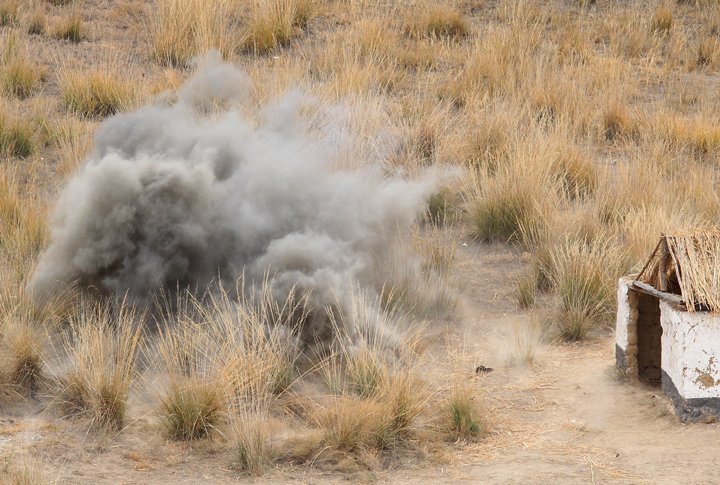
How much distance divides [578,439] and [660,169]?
4.78 metres

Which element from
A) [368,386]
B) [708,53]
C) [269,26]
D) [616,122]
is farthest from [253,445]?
[708,53]

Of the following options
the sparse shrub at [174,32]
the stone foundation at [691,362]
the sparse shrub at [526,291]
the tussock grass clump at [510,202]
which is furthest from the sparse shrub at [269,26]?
the stone foundation at [691,362]

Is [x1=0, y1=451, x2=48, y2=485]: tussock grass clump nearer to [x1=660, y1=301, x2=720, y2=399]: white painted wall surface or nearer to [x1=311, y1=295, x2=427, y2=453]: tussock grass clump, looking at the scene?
[x1=311, y1=295, x2=427, y2=453]: tussock grass clump

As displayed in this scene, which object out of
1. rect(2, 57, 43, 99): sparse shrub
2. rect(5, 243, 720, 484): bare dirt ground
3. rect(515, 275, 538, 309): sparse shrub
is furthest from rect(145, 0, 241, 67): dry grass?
rect(5, 243, 720, 484): bare dirt ground

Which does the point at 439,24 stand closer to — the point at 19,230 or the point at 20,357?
the point at 19,230

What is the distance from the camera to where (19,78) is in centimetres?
1173

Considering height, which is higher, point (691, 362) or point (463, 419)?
point (691, 362)

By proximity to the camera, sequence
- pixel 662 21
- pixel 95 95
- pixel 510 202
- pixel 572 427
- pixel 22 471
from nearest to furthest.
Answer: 1. pixel 22 471
2. pixel 572 427
3. pixel 510 202
4. pixel 95 95
5. pixel 662 21

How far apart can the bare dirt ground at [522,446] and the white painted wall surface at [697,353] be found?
22 centimetres

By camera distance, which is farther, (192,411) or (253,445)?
(192,411)

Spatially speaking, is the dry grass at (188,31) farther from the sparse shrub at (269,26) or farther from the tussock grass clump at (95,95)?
the tussock grass clump at (95,95)

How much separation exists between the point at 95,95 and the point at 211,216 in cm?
397

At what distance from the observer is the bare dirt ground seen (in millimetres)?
5676

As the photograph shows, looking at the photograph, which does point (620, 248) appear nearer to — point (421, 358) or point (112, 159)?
point (421, 358)
